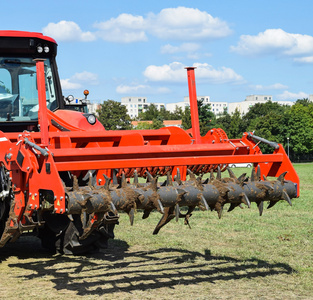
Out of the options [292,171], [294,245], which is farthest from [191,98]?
[294,245]

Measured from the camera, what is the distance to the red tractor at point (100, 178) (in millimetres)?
5148

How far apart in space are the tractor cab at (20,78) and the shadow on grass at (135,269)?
1.83 meters

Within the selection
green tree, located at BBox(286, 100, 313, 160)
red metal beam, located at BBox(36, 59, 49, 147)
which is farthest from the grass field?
green tree, located at BBox(286, 100, 313, 160)

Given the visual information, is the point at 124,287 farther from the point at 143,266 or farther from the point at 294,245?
the point at 294,245

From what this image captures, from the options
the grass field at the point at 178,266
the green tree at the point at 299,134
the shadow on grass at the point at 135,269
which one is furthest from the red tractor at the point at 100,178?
the green tree at the point at 299,134

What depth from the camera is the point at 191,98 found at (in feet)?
22.8

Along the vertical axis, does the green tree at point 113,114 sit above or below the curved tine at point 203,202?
above

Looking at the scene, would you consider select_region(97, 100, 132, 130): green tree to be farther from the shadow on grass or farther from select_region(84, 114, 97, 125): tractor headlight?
the shadow on grass

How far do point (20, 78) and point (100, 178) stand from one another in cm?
235

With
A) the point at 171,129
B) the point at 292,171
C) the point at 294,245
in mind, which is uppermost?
the point at 171,129

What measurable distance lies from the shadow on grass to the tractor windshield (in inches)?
74.7

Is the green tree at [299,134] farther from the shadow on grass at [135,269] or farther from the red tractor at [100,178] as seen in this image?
the red tractor at [100,178]

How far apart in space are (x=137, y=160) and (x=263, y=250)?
119 inches

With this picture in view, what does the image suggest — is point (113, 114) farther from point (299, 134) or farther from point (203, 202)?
point (203, 202)
